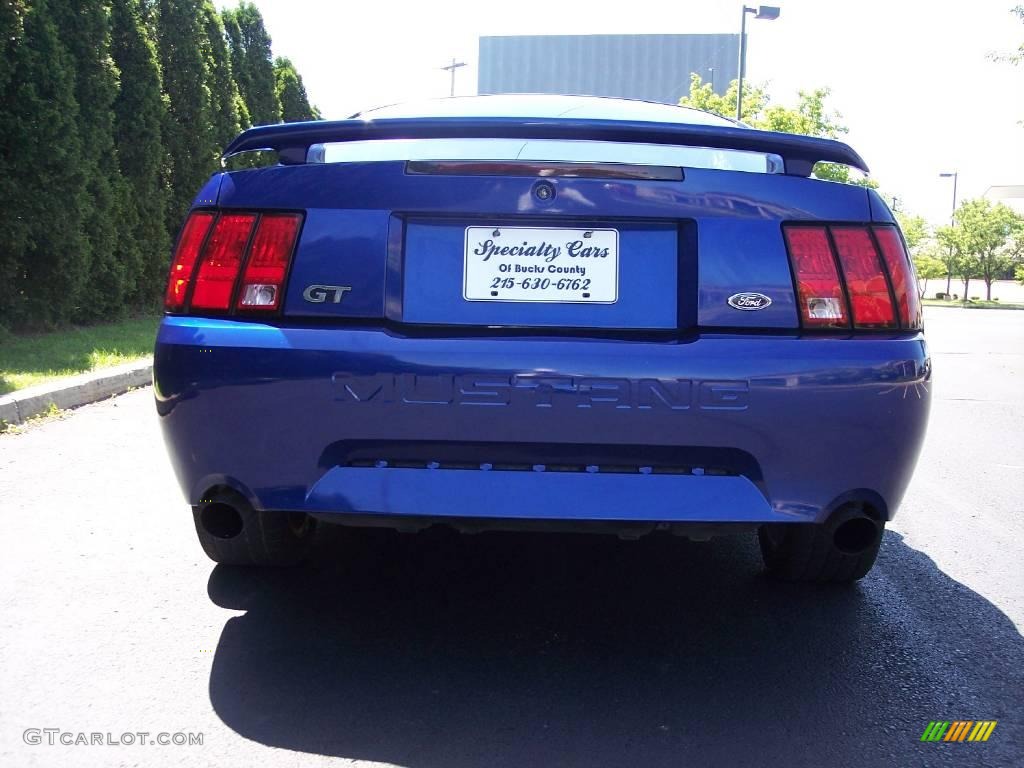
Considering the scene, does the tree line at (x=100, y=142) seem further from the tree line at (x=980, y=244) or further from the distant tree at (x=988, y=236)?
the distant tree at (x=988, y=236)

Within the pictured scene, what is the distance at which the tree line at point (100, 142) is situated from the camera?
9.88 meters

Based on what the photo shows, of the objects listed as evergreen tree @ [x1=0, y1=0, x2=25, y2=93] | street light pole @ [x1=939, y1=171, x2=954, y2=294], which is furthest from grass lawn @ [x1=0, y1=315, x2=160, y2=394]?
street light pole @ [x1=939, y1=171, x2=954, y2=294]

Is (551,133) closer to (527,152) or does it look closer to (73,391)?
(527,152)

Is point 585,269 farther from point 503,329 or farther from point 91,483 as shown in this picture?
point 91,483

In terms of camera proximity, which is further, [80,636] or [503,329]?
[80,636]

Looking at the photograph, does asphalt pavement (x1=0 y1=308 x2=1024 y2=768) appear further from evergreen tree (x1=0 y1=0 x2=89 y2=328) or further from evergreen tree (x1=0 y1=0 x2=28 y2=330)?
evergreen tree (x1=0 y1=0 x2=89 y2=328)

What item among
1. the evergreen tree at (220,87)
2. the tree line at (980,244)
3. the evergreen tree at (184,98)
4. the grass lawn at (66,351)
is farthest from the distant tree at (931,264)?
the grass lawn at (66,351)

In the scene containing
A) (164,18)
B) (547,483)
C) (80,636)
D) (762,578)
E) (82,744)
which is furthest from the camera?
(164,18)

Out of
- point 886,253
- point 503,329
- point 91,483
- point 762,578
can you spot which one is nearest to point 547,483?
point 503,329

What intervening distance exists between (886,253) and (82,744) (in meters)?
2.30

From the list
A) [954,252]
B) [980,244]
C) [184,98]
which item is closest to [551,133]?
[184,98]

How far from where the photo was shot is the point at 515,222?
2582 millimetres

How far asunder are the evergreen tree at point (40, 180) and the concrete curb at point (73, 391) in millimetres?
2397

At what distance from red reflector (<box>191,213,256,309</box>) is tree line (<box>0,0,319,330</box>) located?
8082 mm
